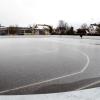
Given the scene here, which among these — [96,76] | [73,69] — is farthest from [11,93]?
[73,69]

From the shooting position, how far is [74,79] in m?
7.67

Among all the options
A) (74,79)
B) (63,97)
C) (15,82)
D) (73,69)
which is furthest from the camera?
(73,69)

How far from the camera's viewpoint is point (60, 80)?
7.52 metres

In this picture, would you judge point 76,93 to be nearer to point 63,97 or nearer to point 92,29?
point 63,97

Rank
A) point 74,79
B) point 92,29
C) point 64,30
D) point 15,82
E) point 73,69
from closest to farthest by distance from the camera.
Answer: point 15,82
point 74,79
point 73,69
point 64,30
point 92,29

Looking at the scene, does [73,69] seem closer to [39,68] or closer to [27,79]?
[39,68]

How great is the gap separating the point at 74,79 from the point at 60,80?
50 cm

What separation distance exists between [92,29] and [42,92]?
7414 cm

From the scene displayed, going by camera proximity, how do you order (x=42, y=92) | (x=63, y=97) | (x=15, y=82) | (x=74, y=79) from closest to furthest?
1. (x=63, y=97)
2. (x=42, y=92)
3. (x=15, y=82)
4. (x=74, y=79)

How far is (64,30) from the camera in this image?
66.1m

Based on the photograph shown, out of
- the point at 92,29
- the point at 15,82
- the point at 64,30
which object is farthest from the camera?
the point at 92,29

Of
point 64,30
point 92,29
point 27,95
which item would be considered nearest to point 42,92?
point 27,95

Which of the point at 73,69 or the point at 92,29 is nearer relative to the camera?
the point at 73,69

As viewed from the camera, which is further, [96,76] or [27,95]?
[96,76]
